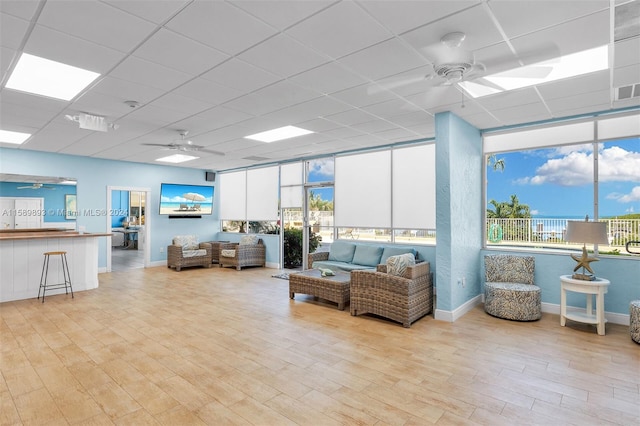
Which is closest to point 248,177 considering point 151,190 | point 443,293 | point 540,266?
point 151,190

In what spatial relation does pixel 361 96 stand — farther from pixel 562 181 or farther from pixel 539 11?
pixel 562 181

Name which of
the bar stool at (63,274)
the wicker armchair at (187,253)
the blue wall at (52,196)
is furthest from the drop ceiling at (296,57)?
the wicker armchair at (187,253)

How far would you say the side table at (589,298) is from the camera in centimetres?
391

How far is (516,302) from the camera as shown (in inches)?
173

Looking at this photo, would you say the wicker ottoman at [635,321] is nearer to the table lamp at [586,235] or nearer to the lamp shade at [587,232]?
the table lamp at [586,235]

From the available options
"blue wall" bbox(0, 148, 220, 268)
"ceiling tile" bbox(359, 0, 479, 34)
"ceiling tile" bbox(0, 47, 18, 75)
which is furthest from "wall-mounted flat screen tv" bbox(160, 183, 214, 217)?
"ceiling tile" bbox(359, 0, 479, 34)

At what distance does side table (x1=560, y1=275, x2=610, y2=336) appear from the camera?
3.91 meters

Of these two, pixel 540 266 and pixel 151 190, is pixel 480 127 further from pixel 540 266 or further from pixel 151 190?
pixel 151 190

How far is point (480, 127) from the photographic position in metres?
5.29

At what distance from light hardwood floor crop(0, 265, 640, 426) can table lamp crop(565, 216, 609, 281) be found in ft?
2.53

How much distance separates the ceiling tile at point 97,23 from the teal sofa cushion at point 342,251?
496 cm

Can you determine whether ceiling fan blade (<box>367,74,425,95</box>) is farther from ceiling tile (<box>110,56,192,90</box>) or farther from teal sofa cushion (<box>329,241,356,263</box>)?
teal sofa cushion (<box>329,241,356,263</box>)

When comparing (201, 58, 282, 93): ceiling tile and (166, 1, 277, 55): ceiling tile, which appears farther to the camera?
(201, 58, 282, 93): ceiling tile

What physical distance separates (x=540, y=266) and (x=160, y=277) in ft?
24.5
